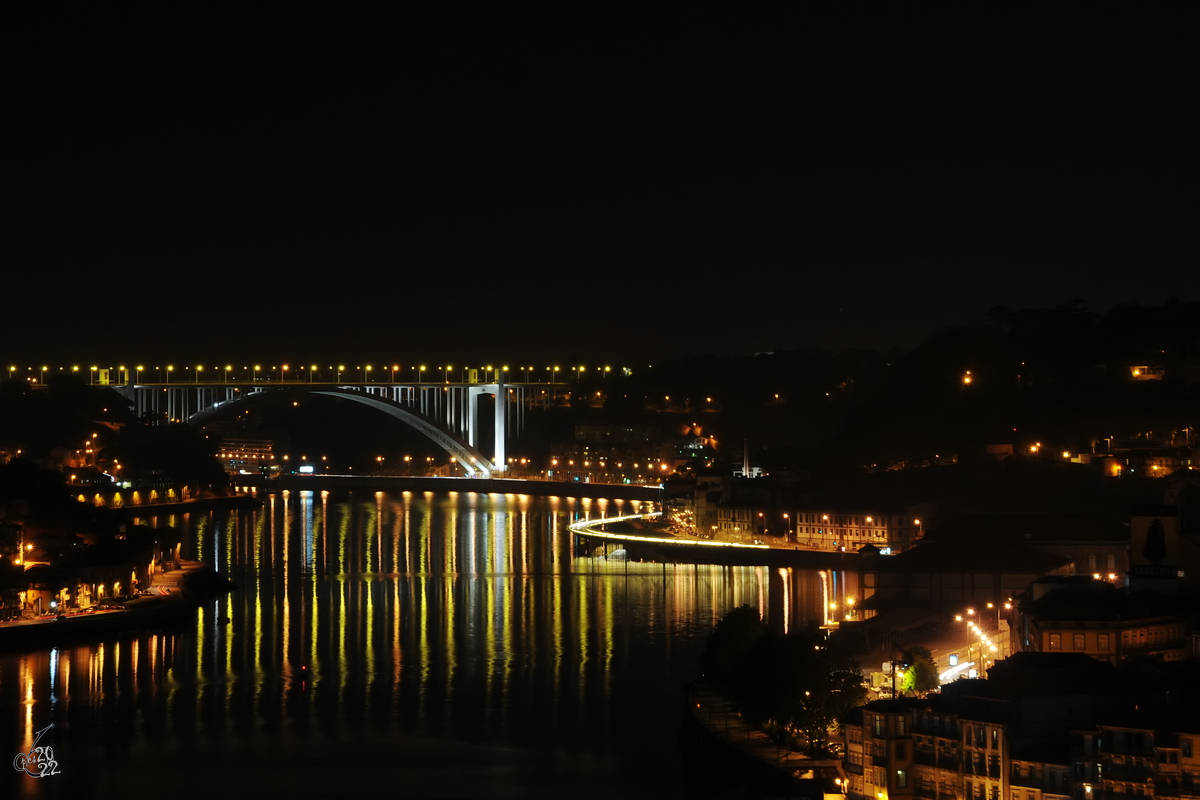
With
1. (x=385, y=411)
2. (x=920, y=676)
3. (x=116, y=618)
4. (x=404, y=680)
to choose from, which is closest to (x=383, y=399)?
(x=385, y=411)

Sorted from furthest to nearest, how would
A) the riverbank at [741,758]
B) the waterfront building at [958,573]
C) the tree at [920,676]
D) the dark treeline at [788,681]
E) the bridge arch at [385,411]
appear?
the bridge arch at [385,411] → the waterfront building at [958,573] → the tree at [920,676] → the dark treeline at [788,681] → the riverbank at [741,758]

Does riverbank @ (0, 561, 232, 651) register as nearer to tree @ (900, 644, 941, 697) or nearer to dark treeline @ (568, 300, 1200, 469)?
tree @ (900, 644, 941, 697)

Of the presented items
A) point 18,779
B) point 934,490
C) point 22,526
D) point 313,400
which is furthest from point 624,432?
point 18,779

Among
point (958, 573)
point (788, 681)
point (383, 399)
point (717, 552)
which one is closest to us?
point (788, 681)

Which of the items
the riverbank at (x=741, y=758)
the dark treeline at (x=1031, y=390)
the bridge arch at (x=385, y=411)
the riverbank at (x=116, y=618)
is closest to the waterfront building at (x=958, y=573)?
the riverbank at (x=741, y=758)

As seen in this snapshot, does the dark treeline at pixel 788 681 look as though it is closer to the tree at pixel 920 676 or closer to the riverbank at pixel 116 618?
the tree at pixel 920 676

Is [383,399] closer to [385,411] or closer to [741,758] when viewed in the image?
[385,411]

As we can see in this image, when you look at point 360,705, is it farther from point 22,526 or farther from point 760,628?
point 22,526

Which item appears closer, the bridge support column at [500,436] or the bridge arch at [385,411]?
the bridge arch at [385,411]

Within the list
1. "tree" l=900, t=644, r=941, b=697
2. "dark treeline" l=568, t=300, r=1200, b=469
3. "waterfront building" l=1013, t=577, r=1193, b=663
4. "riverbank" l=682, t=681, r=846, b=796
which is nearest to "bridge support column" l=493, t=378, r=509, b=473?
"dark treeline" l=568, t=300, r=1200, b=469
